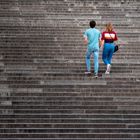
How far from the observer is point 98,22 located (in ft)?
60.2

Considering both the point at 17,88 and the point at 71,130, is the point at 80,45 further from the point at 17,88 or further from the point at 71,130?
the point at 71,130

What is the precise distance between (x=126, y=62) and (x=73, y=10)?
405cm

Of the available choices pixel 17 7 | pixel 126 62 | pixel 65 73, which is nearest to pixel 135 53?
pixel 126 62

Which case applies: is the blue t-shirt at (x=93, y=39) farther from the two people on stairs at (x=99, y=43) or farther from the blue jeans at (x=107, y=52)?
the blue jeans at (x=107, y=52)

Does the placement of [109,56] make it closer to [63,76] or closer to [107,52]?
[107,52]

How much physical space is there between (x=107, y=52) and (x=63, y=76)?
1.25m

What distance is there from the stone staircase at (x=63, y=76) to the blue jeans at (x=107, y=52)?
0.34 meters

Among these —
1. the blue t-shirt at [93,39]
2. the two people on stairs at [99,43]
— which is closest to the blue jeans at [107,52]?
the two people on stairs at [99,43]

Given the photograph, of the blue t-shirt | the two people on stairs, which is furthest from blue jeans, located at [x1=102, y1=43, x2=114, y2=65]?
the blue t-shirt

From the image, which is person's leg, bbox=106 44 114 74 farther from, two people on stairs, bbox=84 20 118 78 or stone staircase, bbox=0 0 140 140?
stone staircase, bbox=0 0 140 140

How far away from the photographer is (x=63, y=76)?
14.7m

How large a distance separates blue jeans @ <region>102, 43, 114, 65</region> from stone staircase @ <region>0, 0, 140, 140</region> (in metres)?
0.34

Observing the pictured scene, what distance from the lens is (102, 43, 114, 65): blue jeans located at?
584 inches

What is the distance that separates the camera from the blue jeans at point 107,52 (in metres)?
14.8
